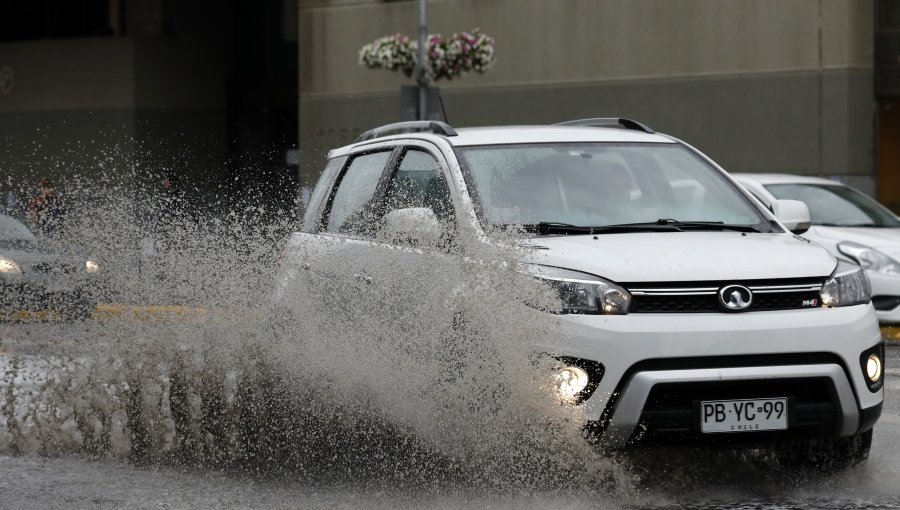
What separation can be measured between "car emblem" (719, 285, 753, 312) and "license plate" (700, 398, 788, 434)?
37cm

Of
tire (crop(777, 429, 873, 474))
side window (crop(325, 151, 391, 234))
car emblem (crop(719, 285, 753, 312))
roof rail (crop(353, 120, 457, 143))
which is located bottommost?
tire (crop(777, 429, 873, 474))

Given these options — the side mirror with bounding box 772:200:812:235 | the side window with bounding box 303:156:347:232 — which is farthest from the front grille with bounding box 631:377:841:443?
the side window with bounding box 303:156:347:232

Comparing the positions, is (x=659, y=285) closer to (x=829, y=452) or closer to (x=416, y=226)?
(x=416, y=226)

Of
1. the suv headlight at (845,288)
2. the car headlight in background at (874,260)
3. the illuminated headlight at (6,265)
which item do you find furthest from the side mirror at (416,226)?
the car headlight in background at (874,260)

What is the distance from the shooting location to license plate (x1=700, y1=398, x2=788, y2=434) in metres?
6.17

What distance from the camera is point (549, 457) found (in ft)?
20.2

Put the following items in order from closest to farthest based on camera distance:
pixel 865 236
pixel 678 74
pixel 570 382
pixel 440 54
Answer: pixel 570 382 → pixel 865 236 → pixel 440 54 → pixel 678 74

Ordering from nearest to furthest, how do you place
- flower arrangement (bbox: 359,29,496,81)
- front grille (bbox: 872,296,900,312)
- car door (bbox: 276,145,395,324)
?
car door (bbox: 276,145,395,324), front grille (bbox: 872,296,900,312), flower arrangement (bbox: 359,29,496,81)

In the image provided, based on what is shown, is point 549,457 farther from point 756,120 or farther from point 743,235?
point 756,120

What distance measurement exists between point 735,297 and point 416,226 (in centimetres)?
142

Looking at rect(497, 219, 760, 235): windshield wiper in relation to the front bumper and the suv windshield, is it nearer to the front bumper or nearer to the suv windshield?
the suv windshield

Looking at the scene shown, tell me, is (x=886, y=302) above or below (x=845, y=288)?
below

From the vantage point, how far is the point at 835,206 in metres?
15.1

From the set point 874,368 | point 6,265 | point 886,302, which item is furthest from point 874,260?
point 6,265
